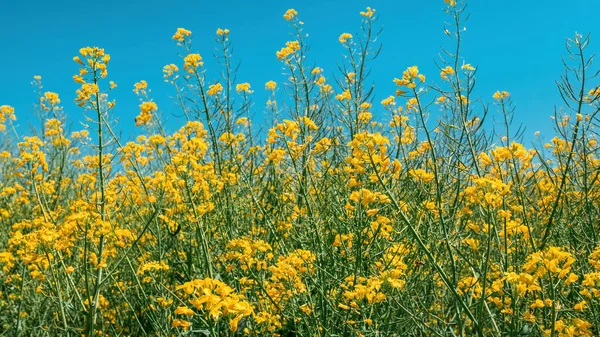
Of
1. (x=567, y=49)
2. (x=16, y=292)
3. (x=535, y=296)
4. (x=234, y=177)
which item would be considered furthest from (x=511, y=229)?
(x=16, y=292)

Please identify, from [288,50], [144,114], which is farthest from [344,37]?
[144,114]

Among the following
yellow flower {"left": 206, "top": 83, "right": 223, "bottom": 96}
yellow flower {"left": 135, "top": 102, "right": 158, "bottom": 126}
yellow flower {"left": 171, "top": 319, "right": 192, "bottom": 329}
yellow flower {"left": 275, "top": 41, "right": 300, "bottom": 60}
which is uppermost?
yellow flower {"left": 275, "top": 41, "right": 300, "bottom": 60}

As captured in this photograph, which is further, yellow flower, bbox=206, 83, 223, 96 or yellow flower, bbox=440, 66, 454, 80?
yellow flower, bbox=206, 83, 223, 96

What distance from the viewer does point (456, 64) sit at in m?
3.54

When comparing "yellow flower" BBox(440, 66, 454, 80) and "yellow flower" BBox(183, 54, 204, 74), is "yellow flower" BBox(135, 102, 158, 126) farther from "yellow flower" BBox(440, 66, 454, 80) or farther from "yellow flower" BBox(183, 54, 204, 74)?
"yellow flower" BBox(440, 66, 454, 80)

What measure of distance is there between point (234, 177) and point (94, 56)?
1442 millimetres

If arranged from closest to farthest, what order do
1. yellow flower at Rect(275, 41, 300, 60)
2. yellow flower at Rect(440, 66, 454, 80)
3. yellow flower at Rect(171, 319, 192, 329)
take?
yellow flower at Rect(171, 319, 192, 329)
yellow flower at Rect(440, 66, 454, 80)
yellow flower at Rect(275, 41, 300, 60)

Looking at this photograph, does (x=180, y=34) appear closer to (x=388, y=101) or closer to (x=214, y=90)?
(x=214, y=90)

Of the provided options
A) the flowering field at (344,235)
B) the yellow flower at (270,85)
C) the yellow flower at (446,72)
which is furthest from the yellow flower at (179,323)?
the yellow flower at (270,85)

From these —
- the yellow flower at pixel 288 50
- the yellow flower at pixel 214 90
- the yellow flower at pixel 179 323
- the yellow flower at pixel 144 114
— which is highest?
the yellow flower at pixel 288 50

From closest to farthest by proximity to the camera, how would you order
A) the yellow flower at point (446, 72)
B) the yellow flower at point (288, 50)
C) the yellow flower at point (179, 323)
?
the yellow flower at point (179, 323) → the yellow flower at point (446, 72) → the yellow flower at point (288, 50)

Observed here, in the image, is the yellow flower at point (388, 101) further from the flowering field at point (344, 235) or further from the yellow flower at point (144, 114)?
the yellow flower at point (144, 114)

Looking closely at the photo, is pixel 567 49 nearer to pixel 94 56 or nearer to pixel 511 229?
pixel 511 229

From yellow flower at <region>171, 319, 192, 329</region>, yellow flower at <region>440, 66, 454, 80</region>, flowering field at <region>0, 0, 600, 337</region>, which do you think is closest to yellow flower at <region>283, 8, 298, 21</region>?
flowering field at <region>0, 0, 600, 337</region>
